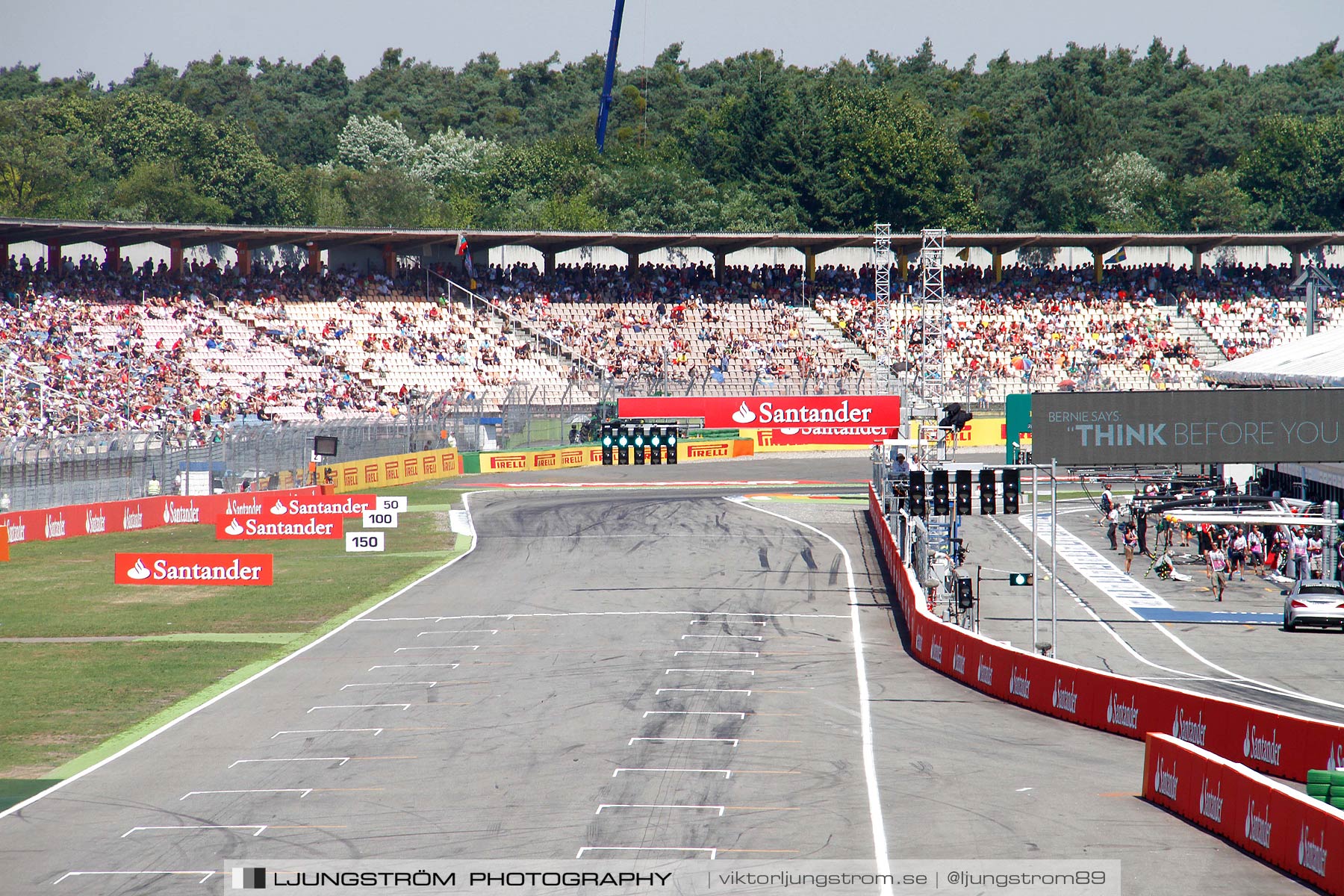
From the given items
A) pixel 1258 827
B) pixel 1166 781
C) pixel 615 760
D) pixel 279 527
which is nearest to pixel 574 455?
pixel 279 527

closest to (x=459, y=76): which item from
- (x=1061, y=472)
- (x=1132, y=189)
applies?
(x=1132, y=189)

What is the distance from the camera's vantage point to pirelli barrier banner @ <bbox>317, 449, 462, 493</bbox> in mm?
55594

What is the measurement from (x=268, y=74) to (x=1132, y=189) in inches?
4392

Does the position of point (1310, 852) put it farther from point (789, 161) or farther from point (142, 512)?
point (789, 161)

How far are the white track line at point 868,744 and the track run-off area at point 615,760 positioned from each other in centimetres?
6

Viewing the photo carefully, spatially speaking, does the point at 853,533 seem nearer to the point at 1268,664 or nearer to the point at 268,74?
the point at 1268,664

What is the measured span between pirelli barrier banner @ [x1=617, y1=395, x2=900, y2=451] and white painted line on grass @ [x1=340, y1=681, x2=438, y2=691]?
143ft

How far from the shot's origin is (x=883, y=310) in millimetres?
81562

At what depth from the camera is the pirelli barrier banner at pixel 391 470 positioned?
55594 millimetres

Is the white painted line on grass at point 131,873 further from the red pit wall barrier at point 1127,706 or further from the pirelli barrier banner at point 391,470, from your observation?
the pirelli barrier banner at point 391,470

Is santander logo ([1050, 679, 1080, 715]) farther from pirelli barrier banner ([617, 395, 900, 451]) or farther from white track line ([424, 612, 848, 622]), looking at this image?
pirelli barrier banner ([617, 395, 900, 451])

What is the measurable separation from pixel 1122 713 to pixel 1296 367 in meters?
28.1

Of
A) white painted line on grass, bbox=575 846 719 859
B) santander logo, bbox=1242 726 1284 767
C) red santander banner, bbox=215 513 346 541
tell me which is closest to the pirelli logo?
red santander banner, bbox=215 513 346 541

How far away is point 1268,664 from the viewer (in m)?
26.7
